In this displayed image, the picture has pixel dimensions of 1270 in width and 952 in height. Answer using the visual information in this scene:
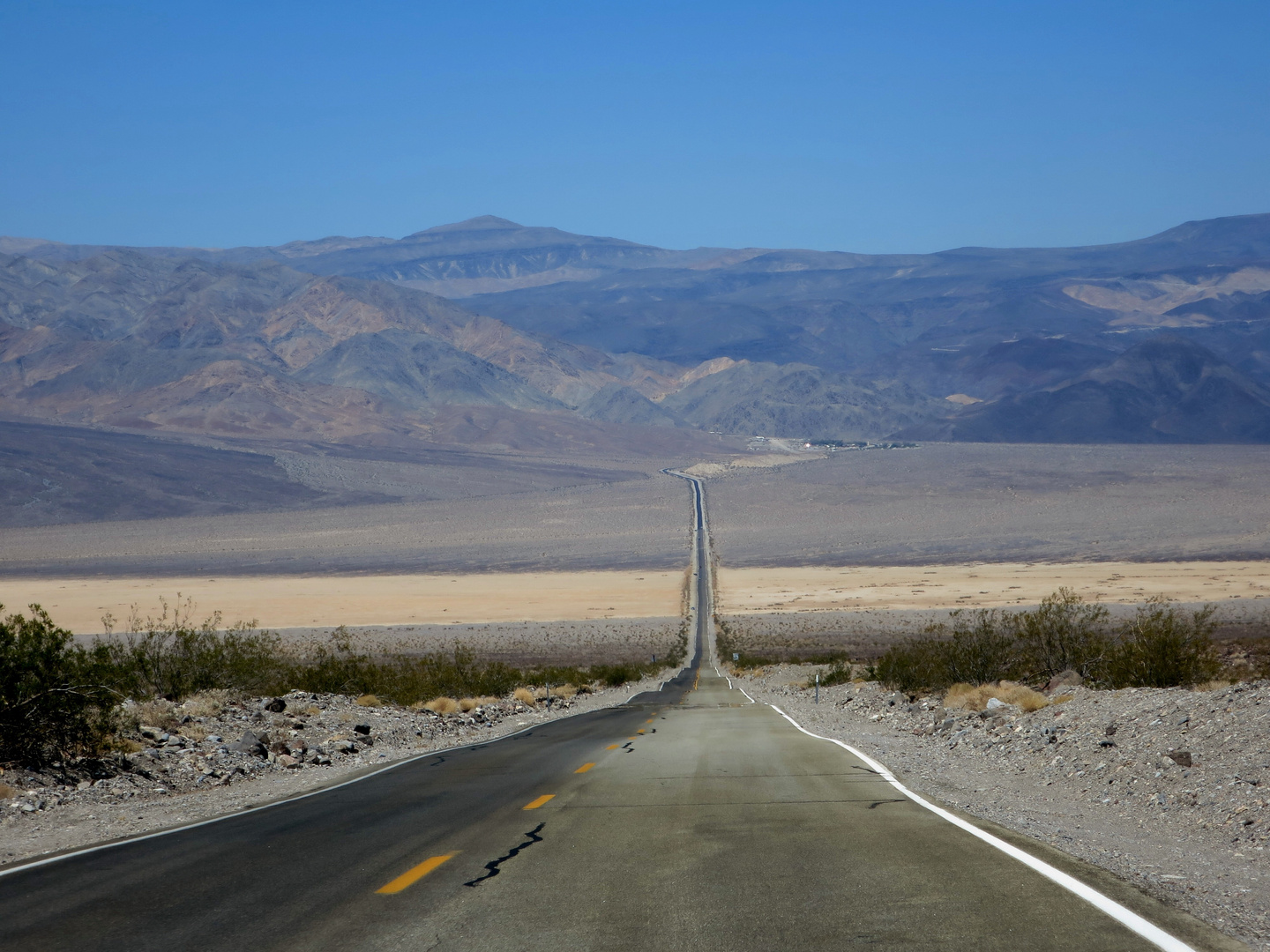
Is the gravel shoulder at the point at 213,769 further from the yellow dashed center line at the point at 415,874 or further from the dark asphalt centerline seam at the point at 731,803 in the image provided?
the dark asphalt centerline seam at the point at 731,803

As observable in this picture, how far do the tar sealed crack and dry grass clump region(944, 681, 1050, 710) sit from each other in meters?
9.66

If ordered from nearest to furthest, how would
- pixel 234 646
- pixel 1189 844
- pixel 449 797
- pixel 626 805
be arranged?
pixel 1189 844 → pixel 626 805 → pixel 449 797 → pixel 234 646

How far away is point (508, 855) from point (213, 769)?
7.91 meters

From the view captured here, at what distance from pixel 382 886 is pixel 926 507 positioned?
4738 inches

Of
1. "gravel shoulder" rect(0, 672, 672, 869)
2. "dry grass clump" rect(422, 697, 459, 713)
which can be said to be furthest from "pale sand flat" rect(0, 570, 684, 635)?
"gravel shoulder" rect(0, 672, 672, 869)

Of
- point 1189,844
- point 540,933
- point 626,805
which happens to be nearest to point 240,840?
point 626,805

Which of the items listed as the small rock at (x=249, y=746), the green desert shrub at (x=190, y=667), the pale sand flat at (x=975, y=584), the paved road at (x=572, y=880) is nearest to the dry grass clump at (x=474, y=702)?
the green desert shrub at (x=190, y=667)

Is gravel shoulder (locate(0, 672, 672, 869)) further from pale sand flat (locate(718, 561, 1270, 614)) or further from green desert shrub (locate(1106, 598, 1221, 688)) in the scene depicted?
pale sand flat (locate(718, 561, 1270, 614))

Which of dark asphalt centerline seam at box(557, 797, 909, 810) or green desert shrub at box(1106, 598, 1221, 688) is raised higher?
dark asphalt centerline seam at box(557, 797, 909, 810)

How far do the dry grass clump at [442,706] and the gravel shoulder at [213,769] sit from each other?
2.43ft

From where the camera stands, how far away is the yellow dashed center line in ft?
22.0

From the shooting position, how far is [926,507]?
122m

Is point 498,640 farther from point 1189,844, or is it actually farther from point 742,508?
point 742,508

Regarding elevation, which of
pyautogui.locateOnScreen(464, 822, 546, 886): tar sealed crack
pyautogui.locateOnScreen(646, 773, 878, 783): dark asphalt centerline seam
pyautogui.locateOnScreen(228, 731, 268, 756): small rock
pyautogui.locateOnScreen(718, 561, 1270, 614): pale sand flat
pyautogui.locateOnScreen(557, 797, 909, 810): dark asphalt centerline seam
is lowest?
pyautogui.locateOnScreen(718, 561, 1270, 614): pale sand flat
